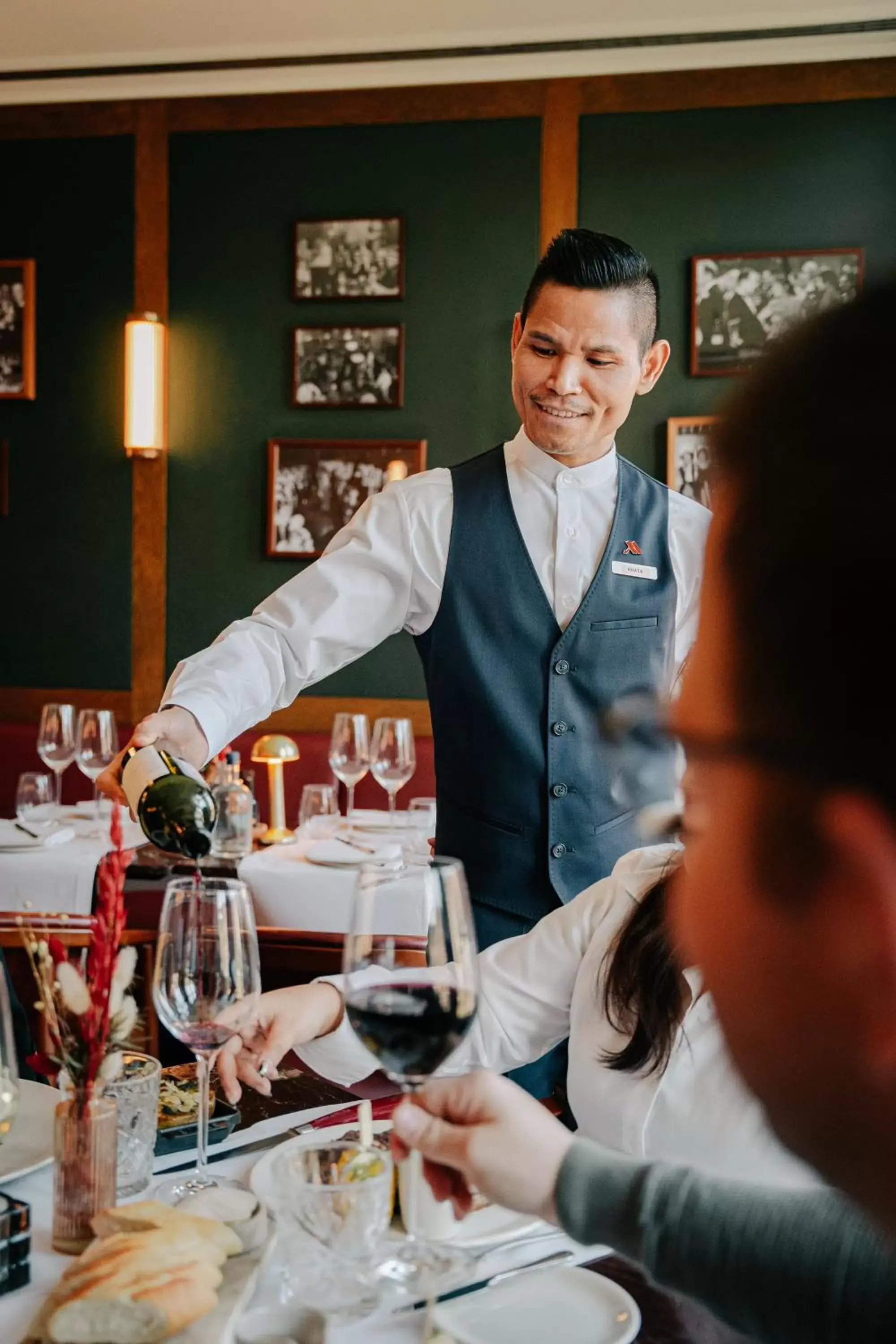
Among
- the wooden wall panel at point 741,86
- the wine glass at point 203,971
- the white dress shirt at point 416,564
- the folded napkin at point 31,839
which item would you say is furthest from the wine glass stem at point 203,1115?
the wooden wall panel at point 741,86

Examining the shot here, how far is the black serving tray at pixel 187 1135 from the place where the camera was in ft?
3.73

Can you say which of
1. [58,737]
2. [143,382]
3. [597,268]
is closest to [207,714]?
[597,268]

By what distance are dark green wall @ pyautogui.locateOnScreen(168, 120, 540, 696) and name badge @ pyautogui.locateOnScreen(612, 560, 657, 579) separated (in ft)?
8.15

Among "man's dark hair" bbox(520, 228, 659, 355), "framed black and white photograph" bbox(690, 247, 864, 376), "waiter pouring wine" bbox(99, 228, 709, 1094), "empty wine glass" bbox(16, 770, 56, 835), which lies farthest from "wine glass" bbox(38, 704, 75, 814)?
"framed black and white photograph" bbox(690, 247, 864, 376)

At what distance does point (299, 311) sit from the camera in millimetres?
4770

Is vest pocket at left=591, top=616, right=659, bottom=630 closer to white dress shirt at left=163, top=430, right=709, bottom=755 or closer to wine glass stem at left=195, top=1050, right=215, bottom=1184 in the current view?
white dress shirt at left=163, top=430, right=709, bottom=755

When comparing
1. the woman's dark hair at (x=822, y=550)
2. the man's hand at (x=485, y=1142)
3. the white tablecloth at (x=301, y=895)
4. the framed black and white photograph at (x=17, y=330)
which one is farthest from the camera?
the framed black and white photograph at (x=17, y=330)

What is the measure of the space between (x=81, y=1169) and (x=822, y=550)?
82 centimetres

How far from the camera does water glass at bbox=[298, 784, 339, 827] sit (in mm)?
3354

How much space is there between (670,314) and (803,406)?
4369 millimetres

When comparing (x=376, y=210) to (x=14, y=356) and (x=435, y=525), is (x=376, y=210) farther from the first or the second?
(x=435, y=525)

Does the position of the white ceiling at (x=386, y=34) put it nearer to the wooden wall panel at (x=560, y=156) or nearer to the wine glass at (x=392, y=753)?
the wooden wall panel at (x=560, y=156)

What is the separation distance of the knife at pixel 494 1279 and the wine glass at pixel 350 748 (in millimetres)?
2305

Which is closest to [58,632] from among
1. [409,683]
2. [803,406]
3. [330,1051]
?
[409,683]
